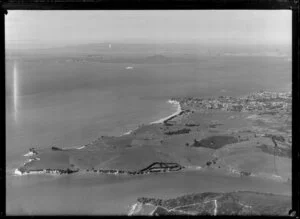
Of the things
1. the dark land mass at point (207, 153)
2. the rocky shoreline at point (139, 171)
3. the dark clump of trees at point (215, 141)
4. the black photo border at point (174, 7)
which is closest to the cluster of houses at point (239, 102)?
the dark land mass at point (207, 153)

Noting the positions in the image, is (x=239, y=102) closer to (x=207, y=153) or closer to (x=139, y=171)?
(x=207, y=153)

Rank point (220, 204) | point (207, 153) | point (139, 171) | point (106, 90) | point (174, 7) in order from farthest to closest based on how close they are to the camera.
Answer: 1. point (106, 90)
2. point (207, 153)
3. point (139, 171)
4. point (220, 204)
5. point (174, 7)

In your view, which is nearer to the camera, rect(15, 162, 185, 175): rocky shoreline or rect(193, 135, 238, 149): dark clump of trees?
rect(15, 162, 185, 175): rocky shoreline

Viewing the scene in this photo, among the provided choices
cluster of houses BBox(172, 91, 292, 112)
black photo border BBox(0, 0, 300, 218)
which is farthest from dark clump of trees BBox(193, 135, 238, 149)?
black photo border BBox(0, 0, 300, 218)

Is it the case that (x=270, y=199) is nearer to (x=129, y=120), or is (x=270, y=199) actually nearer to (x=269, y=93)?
(x=269, y=93)

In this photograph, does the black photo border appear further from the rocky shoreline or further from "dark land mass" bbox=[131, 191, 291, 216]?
the rocky shoreline

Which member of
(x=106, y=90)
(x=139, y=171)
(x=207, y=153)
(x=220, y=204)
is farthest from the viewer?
(x=106, y=90)

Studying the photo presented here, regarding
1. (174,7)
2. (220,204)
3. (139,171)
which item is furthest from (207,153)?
(174,7)

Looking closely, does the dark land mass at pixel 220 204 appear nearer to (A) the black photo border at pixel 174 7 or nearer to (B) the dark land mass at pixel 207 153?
(B) the dark land mass at pixel 207 153
